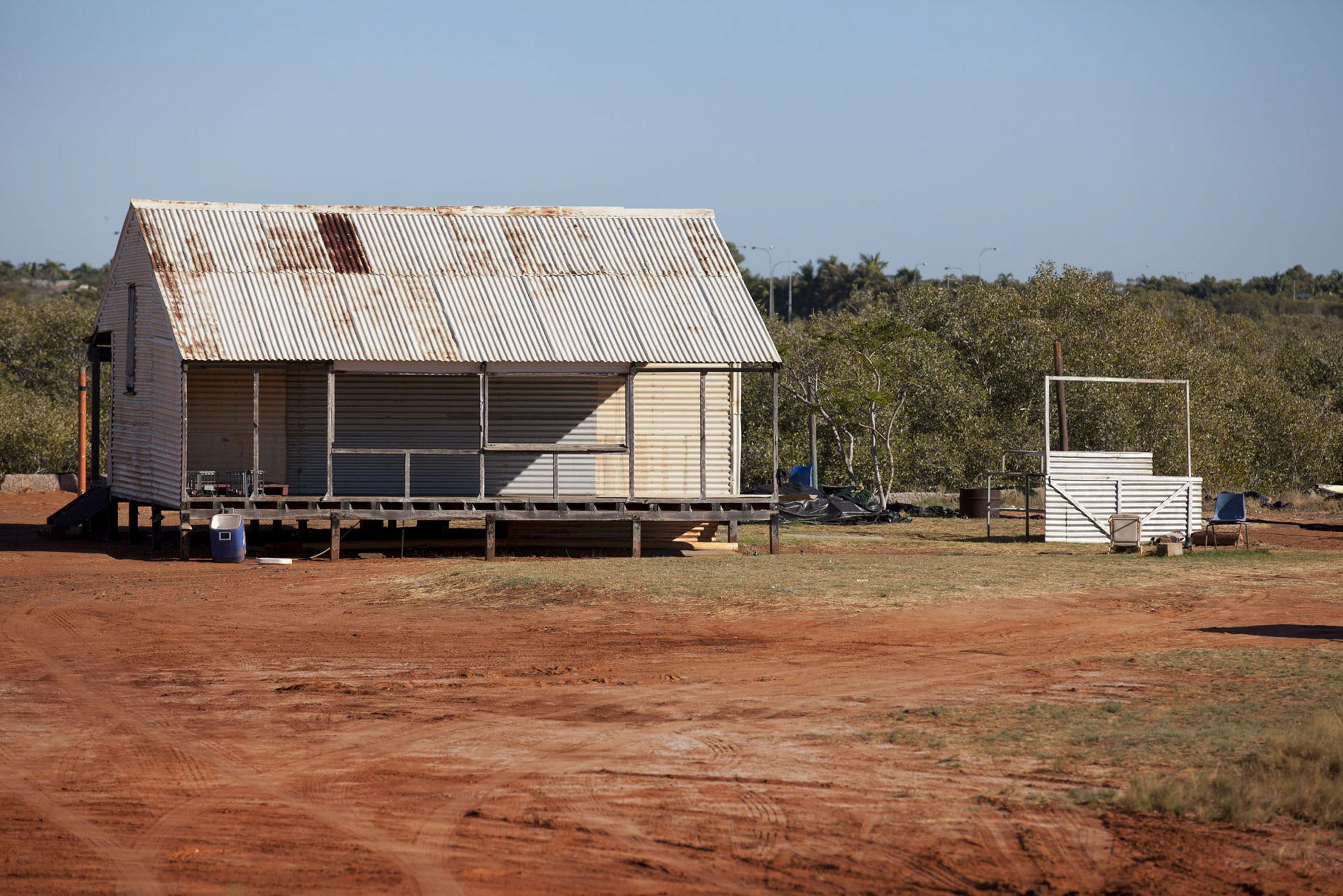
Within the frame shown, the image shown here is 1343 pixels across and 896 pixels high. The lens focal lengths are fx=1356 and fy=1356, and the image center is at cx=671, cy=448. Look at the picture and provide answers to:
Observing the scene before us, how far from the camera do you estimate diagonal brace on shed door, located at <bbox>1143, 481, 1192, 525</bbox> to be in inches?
982

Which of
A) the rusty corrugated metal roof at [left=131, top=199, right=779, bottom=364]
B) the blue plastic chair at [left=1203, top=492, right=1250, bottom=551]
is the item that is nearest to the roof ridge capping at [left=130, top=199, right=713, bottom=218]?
the rusty corrugated metal roof at [left=131, top=199, right=779, bottom=364]

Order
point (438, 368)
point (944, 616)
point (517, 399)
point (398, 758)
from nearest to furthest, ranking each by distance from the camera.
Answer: point (398, 758)
point (944, 616)
point (438, 368)
point (517, 399)

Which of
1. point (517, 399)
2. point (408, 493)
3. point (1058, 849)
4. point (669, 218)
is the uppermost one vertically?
point (669, 218)

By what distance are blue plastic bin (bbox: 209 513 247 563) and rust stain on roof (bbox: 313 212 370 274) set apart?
4722mm

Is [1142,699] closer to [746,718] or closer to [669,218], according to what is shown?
[746,718]

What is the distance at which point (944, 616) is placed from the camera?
51.2 feet

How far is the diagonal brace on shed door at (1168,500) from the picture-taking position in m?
24.9

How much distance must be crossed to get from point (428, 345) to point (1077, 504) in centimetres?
1214

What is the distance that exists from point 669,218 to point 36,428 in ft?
69.9

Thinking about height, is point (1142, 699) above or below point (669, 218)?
below

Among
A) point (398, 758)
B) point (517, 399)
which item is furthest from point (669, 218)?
point (398, 758)

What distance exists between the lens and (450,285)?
76.4 ft

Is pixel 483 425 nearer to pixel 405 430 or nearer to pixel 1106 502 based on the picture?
pixel 405 430

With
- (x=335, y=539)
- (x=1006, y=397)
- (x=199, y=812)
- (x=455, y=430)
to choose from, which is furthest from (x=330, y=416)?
(x=1006, y=397)
